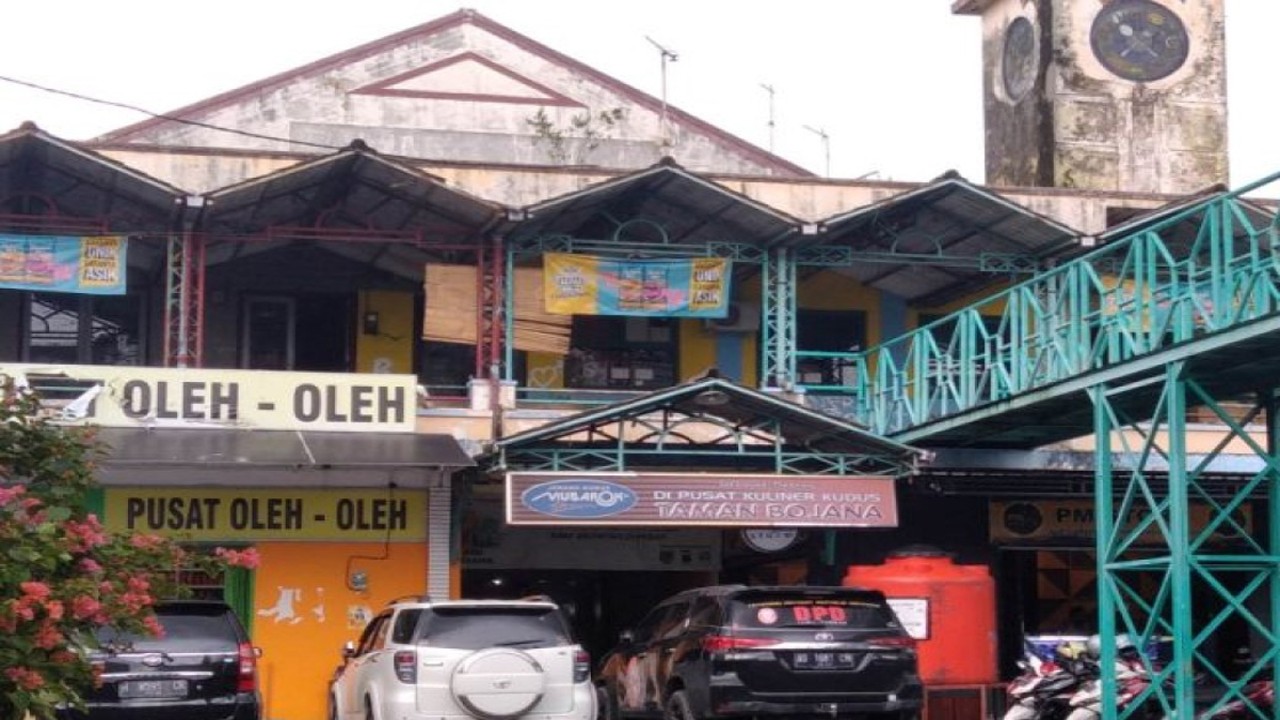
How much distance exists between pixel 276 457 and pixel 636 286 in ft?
19.5

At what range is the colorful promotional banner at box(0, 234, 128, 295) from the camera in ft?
79.8

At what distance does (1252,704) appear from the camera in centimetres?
1880

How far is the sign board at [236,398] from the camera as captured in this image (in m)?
22.9

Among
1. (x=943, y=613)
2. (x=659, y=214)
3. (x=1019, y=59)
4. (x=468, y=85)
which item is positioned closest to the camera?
(x=943, y=613)

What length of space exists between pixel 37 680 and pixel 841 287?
19049 mm

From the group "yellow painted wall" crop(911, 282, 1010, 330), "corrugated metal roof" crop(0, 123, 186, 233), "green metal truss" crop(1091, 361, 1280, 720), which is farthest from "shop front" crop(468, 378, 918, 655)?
"corrugated metal roof" crop(0, 123, 186, 233)

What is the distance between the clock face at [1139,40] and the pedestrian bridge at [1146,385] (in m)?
7.62

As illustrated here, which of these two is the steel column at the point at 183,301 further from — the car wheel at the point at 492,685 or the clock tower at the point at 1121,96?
the clock tower at the point at 1121,96

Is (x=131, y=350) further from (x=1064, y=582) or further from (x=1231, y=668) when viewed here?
(x=1231, y=668)

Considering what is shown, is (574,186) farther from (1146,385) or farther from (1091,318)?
(1146,385)

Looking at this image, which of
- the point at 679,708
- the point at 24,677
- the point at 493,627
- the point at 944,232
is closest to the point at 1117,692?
the point at 679,708

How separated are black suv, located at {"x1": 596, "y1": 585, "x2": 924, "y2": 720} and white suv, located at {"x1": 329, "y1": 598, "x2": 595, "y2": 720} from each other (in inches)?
46.7

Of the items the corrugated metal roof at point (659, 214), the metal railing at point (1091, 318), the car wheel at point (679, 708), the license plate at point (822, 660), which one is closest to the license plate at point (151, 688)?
the car wheel at point (679, 708)

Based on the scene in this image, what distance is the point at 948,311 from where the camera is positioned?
95.2 feet
